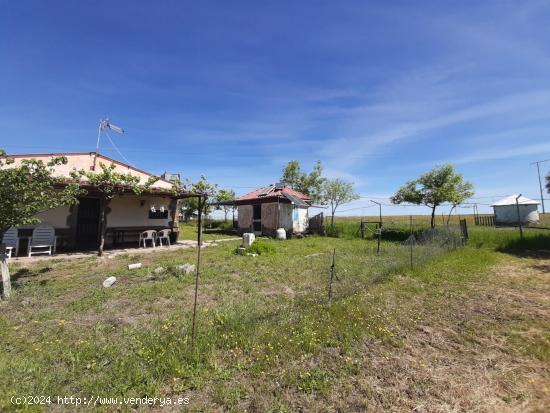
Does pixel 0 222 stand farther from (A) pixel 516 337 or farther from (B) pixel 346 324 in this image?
(A) pixel 516 337

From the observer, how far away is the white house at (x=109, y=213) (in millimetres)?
12305

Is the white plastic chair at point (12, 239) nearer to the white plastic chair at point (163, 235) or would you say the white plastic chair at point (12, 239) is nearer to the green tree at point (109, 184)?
the green tree at point (109, 184)

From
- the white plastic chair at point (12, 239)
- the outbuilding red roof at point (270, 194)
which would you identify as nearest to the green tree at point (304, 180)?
the outbuilding red roof at point (270, 194)

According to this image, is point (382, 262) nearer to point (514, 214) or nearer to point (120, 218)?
point (120, 218)

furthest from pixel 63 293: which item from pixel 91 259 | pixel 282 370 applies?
pixel 282 370

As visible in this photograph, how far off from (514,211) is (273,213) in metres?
25.5

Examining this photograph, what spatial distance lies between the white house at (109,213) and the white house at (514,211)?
2941 cm

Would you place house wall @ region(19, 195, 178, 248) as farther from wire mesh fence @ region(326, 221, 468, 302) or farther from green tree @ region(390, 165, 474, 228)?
green tree @ region(390, 165, 474, 228)

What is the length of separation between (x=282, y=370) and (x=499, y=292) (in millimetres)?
6857

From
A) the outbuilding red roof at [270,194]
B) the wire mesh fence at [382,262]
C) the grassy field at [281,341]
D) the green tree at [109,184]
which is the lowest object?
the grassy field at [281,341]

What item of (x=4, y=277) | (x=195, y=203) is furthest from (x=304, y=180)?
(x=4, y=277)

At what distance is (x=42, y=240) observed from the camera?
10891 mm

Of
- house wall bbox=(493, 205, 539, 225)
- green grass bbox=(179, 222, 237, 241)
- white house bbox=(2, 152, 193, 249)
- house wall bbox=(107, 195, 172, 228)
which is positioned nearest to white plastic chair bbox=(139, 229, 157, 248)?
white house bbox=(2, 152, 193, 249)

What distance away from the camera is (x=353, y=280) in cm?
754
